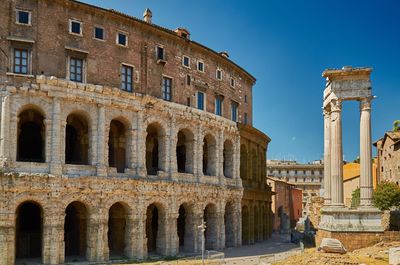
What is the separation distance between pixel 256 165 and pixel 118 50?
22030 millimetres

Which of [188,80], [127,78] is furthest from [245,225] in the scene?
[127,78]

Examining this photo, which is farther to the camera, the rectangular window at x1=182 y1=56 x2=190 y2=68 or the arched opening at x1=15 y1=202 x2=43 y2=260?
the rectangular window at x1=182 y1=56 x2=190 y2=68

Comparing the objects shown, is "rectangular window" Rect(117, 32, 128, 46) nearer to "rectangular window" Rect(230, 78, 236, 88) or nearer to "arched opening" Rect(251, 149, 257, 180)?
"rectangular window" Rect(230, 78, 236, 88)

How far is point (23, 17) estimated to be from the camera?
2886 centimetres

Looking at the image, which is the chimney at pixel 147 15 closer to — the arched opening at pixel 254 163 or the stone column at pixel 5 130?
the stone column at pixel 5 130

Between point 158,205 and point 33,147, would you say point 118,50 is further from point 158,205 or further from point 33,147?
point 158,205

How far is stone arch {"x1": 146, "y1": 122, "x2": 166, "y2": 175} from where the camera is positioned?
35.1 m

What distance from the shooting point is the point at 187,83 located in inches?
1485

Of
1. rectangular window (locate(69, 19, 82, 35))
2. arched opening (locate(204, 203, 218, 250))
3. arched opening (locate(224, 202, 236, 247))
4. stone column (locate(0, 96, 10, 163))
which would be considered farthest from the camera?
arched opening (locate(224, 202, 236, 247))

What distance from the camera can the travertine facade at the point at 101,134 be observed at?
28.2 meters

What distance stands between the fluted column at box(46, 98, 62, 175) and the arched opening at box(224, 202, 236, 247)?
59.5ft

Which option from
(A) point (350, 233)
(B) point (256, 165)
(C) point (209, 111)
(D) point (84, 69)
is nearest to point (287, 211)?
(B) point (256, 165)

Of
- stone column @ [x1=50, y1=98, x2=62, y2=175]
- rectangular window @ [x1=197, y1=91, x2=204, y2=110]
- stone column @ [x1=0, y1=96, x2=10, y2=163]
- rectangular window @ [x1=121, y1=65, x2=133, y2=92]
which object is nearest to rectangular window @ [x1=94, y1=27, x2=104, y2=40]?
rectangular window @ [x1=121, y1=65, x2=133, y2=92]

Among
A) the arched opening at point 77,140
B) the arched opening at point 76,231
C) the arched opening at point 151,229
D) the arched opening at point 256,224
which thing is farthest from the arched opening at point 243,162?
the arched opening at point 76,231
